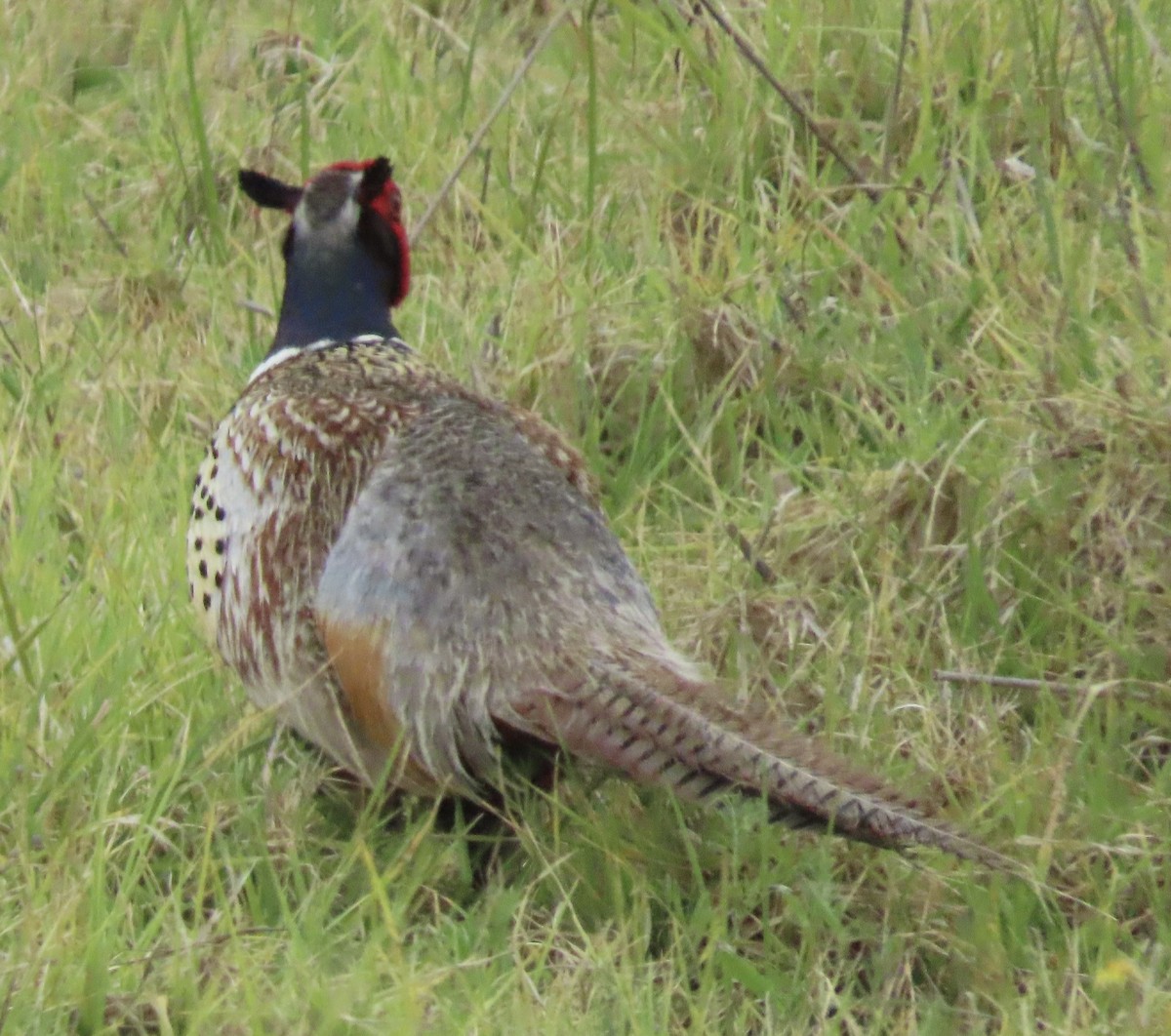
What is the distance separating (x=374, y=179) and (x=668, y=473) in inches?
33.7

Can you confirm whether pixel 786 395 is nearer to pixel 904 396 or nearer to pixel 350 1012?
pixel 904 396

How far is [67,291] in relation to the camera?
202 inches

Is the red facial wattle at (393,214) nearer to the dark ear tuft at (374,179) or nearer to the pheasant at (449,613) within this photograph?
the dark ear tuft at (374,179)

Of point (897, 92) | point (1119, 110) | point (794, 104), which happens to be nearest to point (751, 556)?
point (1119, 110)

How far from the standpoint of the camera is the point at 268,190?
4.39 m

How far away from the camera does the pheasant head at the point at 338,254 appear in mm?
4266

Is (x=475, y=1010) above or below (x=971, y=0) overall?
below

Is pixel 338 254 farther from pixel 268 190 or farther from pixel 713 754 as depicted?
pixel 713 754

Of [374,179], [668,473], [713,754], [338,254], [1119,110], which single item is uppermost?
[1119,110]

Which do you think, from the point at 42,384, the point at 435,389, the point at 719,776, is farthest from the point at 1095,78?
the point at 42,384

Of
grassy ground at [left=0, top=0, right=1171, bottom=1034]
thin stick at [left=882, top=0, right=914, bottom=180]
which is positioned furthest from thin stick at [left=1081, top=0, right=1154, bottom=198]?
thin stick at [left=882, top=0, right=914, bottom=180]

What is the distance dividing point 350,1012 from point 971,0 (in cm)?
296

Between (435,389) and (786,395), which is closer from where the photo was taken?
(435,389)

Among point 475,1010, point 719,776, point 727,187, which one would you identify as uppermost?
point 727,187
